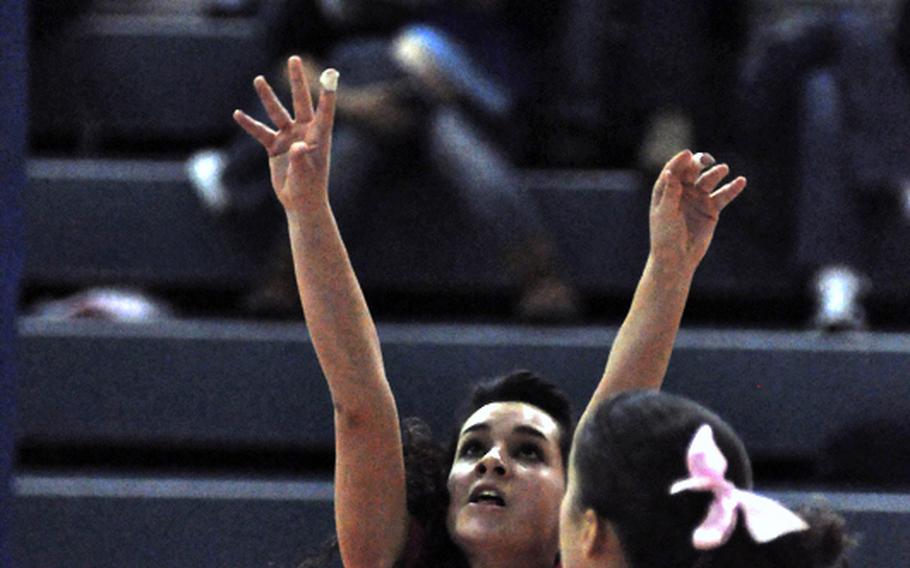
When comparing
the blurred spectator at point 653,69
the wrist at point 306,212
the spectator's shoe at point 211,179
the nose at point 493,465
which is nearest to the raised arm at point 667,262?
the nose at point 493,465

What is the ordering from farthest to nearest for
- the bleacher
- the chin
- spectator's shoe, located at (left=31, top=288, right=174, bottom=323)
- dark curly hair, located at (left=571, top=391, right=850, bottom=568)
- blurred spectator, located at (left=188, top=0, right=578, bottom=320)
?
spectator's shoe, located at (left=31, top=288, right=174, bottom=323), blurred spectator, located at (left=188, top=0, right=578, bottom=320), the bleacher, the chin, dark curly hair, located at (left=571, top=391, right=850, bottom=568)

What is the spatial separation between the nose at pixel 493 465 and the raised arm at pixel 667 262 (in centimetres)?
13

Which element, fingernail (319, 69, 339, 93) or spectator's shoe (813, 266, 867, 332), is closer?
fingernail (319, 69, 339, 93)

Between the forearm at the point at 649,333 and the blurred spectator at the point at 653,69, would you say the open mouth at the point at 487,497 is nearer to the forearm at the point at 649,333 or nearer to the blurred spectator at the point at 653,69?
the forearm at the point at 649,333

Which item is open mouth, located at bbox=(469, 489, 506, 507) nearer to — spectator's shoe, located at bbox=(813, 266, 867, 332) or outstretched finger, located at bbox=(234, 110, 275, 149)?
outstretched finger, located at bbox=(234, 110, 275, 149)

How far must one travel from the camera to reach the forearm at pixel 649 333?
7.50ft

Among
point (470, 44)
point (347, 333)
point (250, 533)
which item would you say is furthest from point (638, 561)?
point (470, 44)

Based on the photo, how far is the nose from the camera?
86.1 inches

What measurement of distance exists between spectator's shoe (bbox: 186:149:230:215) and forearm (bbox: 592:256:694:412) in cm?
156

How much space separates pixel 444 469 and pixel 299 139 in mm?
514

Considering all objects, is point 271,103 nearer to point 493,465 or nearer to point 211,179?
point 493,465

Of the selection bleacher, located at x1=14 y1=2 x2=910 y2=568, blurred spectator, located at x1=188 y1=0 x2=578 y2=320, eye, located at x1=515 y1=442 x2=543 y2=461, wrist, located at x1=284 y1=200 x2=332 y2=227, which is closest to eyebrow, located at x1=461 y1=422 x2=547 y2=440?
eye, located at x1=515 y1=442 x2=543 y2=461

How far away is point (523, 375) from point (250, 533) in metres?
1.18

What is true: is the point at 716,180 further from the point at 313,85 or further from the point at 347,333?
the point at 313,85
